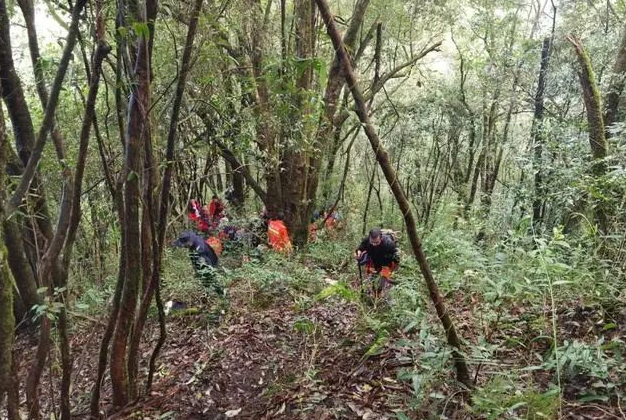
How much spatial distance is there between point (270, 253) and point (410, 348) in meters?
4.57

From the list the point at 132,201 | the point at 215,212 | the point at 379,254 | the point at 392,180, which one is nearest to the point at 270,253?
the point at 379,254

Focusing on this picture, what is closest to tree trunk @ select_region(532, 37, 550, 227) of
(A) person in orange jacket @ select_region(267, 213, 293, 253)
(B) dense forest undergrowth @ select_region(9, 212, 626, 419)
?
(B) dense forest undergrowth @ select_region(9, 212, 626, 419)

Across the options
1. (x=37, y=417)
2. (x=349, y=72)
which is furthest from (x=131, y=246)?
(x=349, y=72)

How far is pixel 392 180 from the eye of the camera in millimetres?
3232

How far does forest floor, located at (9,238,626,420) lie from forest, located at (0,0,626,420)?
0.02 metres

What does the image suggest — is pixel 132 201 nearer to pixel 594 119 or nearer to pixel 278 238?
pixel 278 238

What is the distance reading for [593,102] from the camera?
6223 mm

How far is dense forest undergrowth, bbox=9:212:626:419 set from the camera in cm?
341

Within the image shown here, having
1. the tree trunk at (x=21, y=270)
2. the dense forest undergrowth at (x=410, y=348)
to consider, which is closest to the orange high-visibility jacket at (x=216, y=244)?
the dense forest undergrowth at (x=410, y=348)

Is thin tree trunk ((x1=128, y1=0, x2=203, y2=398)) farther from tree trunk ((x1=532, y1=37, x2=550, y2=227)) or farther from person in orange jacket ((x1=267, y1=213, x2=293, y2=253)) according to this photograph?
tree trunk ((x1=532, y1=37, x2=550, y2=227))

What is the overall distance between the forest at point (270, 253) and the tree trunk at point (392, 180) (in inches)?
0.6

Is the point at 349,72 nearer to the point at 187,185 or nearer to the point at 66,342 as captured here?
the point at 66,342

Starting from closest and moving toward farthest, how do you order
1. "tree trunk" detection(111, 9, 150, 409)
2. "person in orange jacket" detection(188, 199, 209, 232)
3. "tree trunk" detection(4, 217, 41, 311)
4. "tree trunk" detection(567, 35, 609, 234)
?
"tree trunk" detection(111, 9, 150, 409) → "tree trunk" detection(4, 217, 41, 311) → "tree trunk" detection(567, 35, 609, 234) → "person in orange jacket" detection(188, 199, 209, 232)

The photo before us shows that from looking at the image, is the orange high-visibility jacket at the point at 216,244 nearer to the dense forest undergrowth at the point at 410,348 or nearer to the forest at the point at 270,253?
the forest at the point at 270,253
